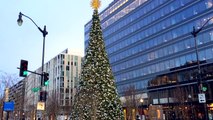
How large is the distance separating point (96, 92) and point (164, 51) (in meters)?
53.5

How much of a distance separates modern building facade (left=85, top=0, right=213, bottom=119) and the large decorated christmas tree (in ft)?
119

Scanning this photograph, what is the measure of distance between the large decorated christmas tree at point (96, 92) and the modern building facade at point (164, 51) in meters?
36.1

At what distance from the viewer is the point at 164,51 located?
7338 cm

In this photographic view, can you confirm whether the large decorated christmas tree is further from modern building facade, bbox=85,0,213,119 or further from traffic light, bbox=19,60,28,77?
modern building facade, bbox=85,0,213,119

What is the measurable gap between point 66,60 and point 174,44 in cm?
8282

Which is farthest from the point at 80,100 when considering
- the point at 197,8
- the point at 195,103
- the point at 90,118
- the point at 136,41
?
the point at 136,41

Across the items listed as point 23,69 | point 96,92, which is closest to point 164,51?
point 96,92

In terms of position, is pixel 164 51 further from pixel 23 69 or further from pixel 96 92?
pixel 23 69

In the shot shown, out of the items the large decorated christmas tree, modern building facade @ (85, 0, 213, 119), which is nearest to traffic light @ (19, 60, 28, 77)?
the large decorated christmas tree

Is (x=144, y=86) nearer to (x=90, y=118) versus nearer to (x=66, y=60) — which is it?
(x=90, y=118)

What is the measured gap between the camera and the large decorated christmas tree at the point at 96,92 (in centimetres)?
2222

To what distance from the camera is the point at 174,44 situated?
70.1 meters

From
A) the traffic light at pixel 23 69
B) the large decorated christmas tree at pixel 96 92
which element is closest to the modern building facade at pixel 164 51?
the large decorated christmas tree at pixel 96 92

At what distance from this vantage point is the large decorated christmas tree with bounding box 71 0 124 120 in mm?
22219
